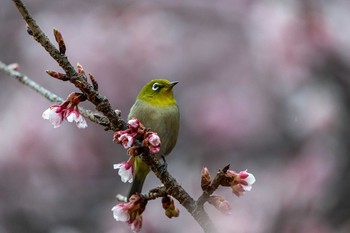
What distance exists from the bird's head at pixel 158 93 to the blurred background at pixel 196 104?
62cm

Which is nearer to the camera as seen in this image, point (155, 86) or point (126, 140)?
point (126, 140)

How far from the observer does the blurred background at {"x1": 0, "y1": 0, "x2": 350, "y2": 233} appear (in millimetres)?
2744

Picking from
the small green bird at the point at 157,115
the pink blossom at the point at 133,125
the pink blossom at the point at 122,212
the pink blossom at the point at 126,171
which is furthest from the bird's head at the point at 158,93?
the pink blossom at the point at 133,125

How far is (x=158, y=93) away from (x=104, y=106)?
1.28 m

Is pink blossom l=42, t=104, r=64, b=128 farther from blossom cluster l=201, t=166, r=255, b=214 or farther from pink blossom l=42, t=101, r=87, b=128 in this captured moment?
blossom cluster l=201, t=166, r=255, b=214

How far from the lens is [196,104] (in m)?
3.25

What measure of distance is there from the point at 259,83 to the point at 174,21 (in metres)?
0.64

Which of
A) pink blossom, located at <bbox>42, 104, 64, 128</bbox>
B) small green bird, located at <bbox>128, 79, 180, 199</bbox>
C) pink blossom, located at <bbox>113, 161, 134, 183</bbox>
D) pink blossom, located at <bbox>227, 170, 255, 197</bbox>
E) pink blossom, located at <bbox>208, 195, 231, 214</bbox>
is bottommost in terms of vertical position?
pink blossom, located at <bbox>208, 195, 231, 214</bbox>

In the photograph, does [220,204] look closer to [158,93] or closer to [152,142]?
[152,142]

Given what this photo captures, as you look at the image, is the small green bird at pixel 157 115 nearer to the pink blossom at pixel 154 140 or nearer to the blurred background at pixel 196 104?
the blurred background at pixel 196 104

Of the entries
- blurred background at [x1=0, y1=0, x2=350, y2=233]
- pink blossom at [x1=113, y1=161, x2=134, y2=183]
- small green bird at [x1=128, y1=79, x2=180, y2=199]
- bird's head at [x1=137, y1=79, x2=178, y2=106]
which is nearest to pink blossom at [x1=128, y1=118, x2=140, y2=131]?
pink blossom at [x1=113, y1=161, x2=134, y2=183]

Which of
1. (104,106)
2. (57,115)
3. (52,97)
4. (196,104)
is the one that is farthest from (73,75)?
(196,104)

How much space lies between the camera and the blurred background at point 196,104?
274 centimetres

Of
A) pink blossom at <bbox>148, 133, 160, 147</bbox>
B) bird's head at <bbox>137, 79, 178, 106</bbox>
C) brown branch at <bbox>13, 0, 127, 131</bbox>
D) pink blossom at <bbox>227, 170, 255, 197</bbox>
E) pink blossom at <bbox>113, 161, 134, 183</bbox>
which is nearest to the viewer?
brown branch at <bbox>13, 0, 127, 131</bbox>
